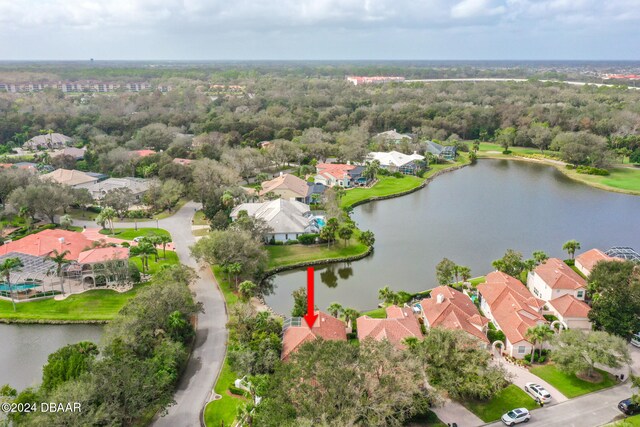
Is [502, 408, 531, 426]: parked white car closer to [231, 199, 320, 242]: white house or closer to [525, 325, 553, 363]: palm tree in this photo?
[525, 325, 553, 363]: palm tree

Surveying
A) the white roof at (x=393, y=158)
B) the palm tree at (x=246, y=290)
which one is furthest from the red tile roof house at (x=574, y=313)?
the white roof at (x=393, y=158)

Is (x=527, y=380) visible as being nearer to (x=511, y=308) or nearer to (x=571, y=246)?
(x=511, y=308)

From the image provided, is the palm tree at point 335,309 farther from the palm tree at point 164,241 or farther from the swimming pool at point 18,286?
the swimming pool at point 18,286

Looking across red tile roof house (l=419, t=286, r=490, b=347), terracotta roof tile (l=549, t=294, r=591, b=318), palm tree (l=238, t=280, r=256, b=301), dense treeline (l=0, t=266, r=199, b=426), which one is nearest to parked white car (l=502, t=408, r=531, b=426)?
red tile roof house (l=419, t=286, r=490, b=347)

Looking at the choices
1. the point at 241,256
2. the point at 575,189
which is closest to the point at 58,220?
the point at 241,256

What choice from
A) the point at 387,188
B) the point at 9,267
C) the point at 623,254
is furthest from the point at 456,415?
the point at 387,188
